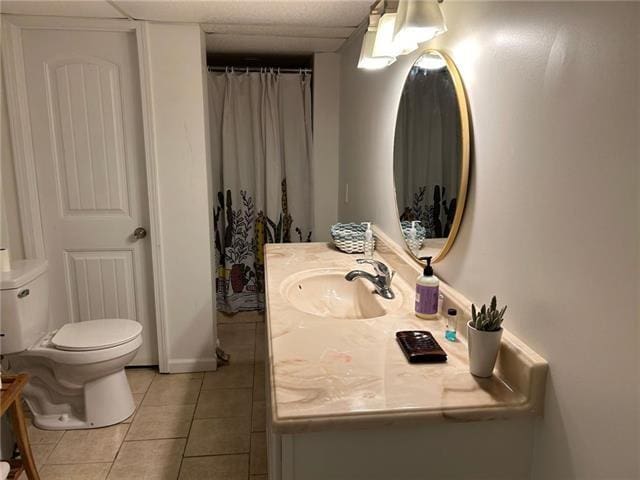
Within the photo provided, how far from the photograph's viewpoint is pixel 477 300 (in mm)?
1312

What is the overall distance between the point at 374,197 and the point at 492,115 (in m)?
1.19

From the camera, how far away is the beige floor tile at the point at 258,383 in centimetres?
257

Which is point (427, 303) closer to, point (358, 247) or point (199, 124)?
point (358, 247)

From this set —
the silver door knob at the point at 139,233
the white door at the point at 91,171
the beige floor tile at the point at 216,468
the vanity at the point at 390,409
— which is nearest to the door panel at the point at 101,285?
the white door at the point at 91,171

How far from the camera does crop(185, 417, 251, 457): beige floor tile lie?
2125mm

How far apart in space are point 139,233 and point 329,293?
133 cm

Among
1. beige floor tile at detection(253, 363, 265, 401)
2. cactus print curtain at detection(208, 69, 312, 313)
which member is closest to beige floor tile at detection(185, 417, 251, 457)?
beige floor tile at detection(253, 363, 265, 401)

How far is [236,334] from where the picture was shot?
3.43 meters

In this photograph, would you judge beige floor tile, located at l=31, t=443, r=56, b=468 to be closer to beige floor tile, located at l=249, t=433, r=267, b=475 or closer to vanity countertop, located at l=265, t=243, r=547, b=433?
Answer: beige floor tile, located at l=249, t=433, r=267, b=475

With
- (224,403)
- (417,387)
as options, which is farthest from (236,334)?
(417,387)

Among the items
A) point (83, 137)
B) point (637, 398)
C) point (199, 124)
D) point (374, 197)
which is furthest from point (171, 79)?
point (637, 398)

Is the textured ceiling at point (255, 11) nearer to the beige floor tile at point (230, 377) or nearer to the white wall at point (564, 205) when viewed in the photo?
the white wall at point (564, 205)

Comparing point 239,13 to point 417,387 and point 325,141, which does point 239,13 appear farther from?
point 417,387

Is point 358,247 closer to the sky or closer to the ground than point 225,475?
closer to the sky
